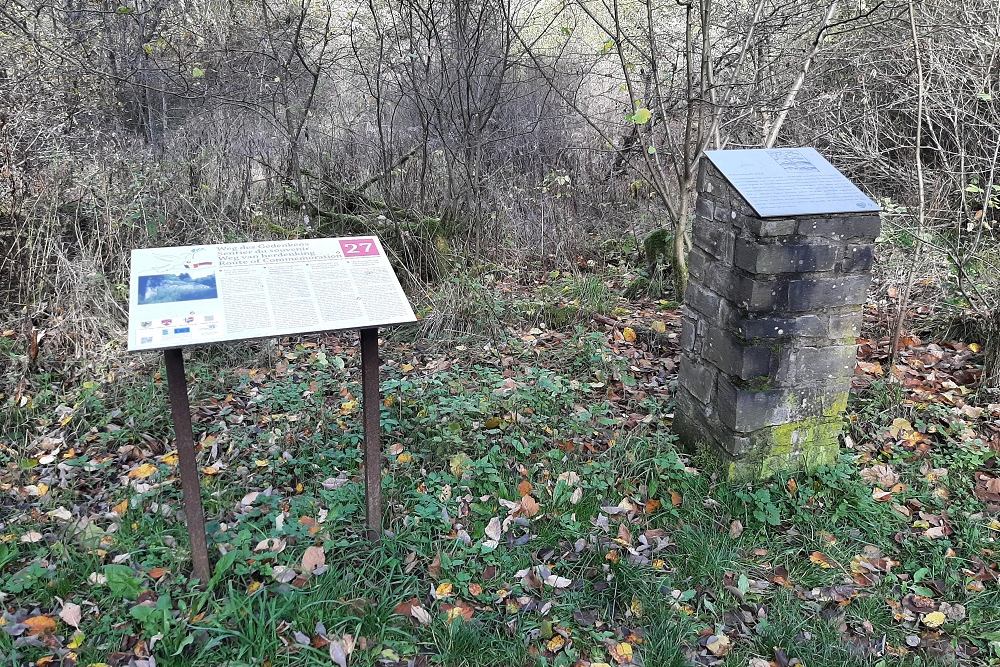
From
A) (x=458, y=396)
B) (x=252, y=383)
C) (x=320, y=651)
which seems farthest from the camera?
(x=252, y=383)

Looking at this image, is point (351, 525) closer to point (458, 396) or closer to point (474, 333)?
point (458, 396)

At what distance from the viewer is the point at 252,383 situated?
4.64 meters

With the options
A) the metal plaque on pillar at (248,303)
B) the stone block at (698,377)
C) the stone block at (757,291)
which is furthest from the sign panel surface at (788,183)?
the metal plaque on pillar at (248,303)

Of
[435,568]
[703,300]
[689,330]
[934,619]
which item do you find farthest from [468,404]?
[934,619]

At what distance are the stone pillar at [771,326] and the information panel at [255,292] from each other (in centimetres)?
162

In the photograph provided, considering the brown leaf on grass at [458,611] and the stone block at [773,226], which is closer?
the brown leaf on grass at [458,611]

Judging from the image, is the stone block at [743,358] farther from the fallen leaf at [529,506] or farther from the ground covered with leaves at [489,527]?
the fallen leaf at [529,506]

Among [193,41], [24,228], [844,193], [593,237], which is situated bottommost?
[593,237]

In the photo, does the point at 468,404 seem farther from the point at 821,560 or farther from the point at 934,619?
the point at 934,619

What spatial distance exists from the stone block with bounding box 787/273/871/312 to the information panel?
1817 mm

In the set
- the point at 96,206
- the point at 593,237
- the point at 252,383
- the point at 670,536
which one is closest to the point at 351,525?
the point at 670,536

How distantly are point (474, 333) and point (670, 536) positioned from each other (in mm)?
2513

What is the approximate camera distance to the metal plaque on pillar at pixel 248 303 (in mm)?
2547

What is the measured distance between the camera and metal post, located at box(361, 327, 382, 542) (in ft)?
9.46
